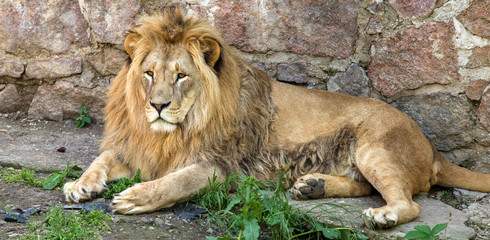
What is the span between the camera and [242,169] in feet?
13.2

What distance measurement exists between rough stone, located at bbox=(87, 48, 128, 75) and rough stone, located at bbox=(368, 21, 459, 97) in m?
2.13

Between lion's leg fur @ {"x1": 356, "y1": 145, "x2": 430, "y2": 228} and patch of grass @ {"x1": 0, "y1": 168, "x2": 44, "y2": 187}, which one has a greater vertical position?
lion's leg fur @ {"x1": 356, "y1": 145, "x2": 430, "y2": 228}

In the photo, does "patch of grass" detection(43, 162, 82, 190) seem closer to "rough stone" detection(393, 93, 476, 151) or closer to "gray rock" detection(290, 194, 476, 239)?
"gray rock" detection(290, 194, 476, 239)

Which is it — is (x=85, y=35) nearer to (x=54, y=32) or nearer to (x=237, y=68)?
(x=54, y=32)

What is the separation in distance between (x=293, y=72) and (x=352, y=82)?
0.49 metres

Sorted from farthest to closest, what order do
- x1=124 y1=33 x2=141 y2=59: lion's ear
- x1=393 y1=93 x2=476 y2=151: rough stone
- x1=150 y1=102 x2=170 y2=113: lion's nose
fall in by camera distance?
x1=393 y1=93 x2=476 y2=151: rough stone < x1=124 y1=33 x2=141 y2=59: lion's ear < x1=150 y1=102 x2=170 y2=113: lion's nose

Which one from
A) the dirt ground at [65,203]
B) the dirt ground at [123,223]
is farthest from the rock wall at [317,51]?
the dirt ground at [123,223]

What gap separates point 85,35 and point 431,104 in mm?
2953

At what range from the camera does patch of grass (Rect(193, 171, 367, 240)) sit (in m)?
3.23

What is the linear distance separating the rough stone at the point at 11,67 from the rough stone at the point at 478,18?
144 inches

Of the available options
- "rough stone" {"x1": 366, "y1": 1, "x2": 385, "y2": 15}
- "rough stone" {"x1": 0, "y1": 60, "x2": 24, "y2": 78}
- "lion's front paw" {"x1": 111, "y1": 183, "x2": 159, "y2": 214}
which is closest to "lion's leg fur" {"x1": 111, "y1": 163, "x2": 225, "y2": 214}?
"lion's front paw" {"x1": 111, "y1": 183, "x2": 159, "y2": 214}

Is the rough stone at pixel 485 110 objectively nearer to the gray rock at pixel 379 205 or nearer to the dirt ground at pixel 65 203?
the dirt ground at pixel 65 203

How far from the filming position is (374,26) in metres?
4.60

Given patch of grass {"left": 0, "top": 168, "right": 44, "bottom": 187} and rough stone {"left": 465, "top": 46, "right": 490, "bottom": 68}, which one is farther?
rough stone {"left": 465, "top": 46, "right": 490, "bottom": 68}
